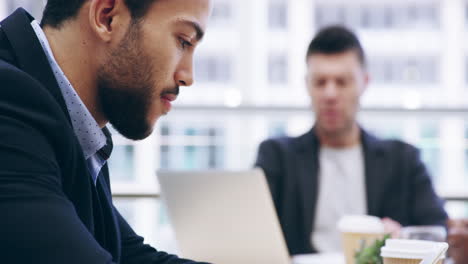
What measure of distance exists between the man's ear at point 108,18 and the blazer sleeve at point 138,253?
0.43 metres

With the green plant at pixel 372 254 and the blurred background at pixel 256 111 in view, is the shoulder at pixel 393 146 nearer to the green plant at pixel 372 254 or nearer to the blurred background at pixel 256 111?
the blurred background at pixel 256 111

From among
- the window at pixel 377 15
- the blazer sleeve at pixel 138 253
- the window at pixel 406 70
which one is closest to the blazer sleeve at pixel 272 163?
the blazer sleeve at pixel 138 253

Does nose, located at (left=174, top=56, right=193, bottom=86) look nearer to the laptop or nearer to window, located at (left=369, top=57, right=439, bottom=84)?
the laptop

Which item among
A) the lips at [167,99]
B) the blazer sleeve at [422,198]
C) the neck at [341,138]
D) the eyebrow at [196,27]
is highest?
the eyebrow at [196,27]

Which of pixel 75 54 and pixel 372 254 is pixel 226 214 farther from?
pixel 75 54

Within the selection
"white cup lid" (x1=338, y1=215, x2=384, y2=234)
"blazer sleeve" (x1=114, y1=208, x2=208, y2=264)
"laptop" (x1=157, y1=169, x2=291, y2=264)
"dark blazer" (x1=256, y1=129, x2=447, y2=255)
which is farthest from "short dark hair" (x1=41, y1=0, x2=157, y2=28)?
"dark blazer" (x1=256, y1=129, x2=447, y2=255)

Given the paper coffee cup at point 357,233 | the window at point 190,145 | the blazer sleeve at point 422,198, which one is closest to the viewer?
the paper coffee cup at point 357,233

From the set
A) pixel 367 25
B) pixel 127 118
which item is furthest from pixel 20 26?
pixel 367 25

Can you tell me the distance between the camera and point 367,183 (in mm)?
2119

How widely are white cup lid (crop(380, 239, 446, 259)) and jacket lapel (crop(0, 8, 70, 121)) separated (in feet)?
1.89

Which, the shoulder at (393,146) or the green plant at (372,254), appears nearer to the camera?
the green plant at (372,254)

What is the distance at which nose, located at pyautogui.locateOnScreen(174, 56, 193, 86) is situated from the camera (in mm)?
1155

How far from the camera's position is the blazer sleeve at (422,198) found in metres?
2.01

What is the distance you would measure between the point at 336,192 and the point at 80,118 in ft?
4.15
